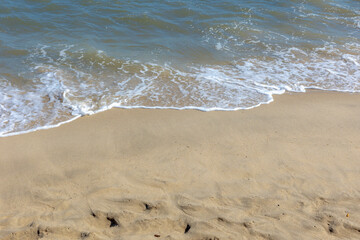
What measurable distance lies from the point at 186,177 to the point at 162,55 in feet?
14.3

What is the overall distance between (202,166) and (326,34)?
7325 millimetres

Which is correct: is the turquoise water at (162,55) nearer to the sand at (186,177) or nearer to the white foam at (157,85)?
the white foam at (157,85)

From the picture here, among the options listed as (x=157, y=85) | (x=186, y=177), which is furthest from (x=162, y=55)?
(x=186, y=177)

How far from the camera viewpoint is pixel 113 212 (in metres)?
3.08

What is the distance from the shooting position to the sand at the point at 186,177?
2.95 metres

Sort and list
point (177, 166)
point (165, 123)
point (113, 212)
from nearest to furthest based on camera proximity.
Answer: point (113, 212)
point (177, 166)
point (165, 123)

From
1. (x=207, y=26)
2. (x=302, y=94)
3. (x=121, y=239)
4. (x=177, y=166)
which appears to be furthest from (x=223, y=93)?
(x=207, y=26)

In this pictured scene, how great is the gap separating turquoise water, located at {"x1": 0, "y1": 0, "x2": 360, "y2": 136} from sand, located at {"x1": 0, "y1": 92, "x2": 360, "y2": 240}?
0.66m

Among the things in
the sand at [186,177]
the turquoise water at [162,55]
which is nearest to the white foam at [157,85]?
the turquoise water at [162,55]

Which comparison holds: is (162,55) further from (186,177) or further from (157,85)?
(186,177)

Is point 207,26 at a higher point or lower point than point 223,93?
higher

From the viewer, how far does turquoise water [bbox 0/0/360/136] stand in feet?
17.9

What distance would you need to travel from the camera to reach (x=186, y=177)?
3.61 metres

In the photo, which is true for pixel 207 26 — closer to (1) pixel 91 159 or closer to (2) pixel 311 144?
(2) pixel 311 144
